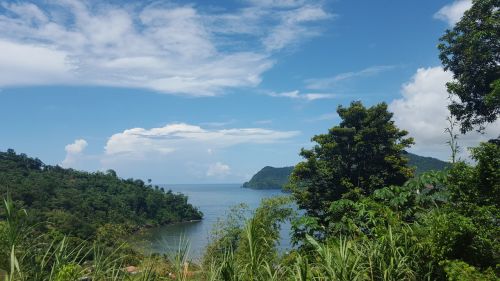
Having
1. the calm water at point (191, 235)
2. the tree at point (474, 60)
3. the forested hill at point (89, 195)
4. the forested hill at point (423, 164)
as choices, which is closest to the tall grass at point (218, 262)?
the calm water at point (191, 235)

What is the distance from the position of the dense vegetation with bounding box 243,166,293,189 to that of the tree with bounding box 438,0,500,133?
128 m

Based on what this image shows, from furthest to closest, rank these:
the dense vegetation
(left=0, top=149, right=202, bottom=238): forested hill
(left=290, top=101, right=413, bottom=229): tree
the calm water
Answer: the dense vegetation
(left=0, top=149, right=202, bottom=238): forested hill
(left=290, top=101, right=413, bottom=229): tree
the calm water

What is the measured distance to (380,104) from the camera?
1595cm

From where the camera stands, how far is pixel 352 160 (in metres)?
15.7

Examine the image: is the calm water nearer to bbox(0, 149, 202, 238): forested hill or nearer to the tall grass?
the tall grass

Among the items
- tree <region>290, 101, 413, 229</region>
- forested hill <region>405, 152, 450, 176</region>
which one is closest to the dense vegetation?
forested hill <region>405, 152, 450, 176</region>

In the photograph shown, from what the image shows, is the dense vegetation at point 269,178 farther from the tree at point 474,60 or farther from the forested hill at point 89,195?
the tree at point 474,60

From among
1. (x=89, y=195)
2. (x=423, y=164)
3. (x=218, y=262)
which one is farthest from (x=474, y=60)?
(x=89, y=195)

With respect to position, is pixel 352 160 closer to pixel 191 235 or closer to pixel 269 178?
pixel 191 235

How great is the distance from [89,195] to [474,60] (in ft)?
177

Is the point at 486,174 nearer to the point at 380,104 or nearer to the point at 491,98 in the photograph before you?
the point at 491,98

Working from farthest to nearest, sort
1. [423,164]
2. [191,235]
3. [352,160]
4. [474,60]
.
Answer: [423,164], [191,235], [352,160], [474,60]

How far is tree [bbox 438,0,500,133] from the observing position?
1175cm

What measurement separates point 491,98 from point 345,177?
6478mm
